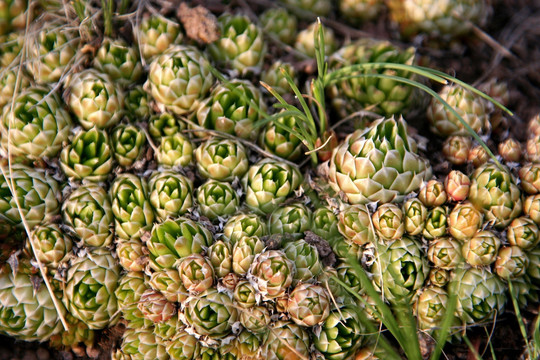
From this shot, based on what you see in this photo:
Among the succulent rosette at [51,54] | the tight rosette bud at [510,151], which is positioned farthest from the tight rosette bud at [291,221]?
the succulent rosette at [51,54]

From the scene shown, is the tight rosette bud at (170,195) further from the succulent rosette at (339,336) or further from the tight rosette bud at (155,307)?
the succulent rosette at (339,336)

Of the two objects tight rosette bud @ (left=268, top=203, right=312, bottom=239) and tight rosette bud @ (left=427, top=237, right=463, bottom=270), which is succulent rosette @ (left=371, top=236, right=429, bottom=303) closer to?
tight rosette bud @ (left=427, top=237, right=463, bottom=270)

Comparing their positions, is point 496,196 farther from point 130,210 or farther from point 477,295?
point 130,210

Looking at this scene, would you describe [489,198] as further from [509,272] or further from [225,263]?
[225,263]

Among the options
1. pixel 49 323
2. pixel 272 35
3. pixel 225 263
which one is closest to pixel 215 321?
pixel 225 263

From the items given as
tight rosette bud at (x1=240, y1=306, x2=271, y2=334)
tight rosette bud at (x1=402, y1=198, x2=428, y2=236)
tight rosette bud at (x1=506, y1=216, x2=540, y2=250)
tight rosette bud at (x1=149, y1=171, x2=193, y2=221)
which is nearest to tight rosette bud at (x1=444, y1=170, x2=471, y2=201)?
tight rosette bud at (x1=402, y1=198, x2=428, y2=236)

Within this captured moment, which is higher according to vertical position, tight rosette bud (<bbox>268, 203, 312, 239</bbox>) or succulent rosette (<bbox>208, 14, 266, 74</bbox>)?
succulent rosette (<bbox>208, 14, 266, 74</bbox>)

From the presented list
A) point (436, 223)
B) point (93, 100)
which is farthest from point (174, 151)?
point (436, 223)
